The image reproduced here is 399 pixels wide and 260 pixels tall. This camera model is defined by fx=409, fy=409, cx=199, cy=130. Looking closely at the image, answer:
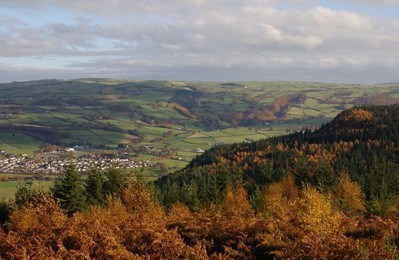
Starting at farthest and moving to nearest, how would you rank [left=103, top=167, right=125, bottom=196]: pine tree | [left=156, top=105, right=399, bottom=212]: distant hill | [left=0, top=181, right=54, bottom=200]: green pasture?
1. [left=0, top=181, right=54, bottom=200]: green pasture
2. [left=156, top=105, right=399, bottom=212]: distant hill
3. [left=103, top=167, right=125, bottom=196]: pine tree

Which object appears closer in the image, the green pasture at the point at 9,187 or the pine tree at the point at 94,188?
the pine tree at the point at 94,188

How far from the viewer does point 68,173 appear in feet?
205

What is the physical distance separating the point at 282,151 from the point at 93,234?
496ft

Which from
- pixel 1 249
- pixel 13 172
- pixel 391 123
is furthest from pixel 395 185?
pixel 13 172

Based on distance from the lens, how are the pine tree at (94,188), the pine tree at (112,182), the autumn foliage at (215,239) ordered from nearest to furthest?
the autumn foliage at (215,239) < the pine tree at (94,188) < the pine tree at (112,182)

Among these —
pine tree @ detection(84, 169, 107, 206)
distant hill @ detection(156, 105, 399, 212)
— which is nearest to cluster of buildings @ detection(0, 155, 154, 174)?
distant hill @ detection(156, 105, 399, 212)

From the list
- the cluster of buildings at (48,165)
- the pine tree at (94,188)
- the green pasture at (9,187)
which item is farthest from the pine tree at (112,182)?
the cluster of buildings at (48,165)

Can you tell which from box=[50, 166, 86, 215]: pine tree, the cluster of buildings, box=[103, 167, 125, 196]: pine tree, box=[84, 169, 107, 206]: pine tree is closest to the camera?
box=[50, 166, 86, 215]: pine tree

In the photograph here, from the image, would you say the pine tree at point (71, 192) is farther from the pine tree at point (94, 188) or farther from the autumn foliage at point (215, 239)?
the autumn foliage at point (215, 239)

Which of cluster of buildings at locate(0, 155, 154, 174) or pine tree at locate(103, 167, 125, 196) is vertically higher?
pine tree at locate(103, 167, 125, 196)

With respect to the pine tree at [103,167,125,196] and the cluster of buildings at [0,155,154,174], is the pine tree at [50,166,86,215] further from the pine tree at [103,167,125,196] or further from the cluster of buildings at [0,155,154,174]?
the cluster of buildings at [0,155,154,174]

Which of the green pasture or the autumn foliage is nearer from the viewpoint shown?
the autumn foliage

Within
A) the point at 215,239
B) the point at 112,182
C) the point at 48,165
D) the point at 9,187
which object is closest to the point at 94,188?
the point at 112,182

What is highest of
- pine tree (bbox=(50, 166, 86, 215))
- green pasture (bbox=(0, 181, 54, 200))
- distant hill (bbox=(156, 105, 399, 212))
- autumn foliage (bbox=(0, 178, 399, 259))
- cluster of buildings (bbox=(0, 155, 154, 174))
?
autumn foliage (bbox=(0, 178, 399, 259))
